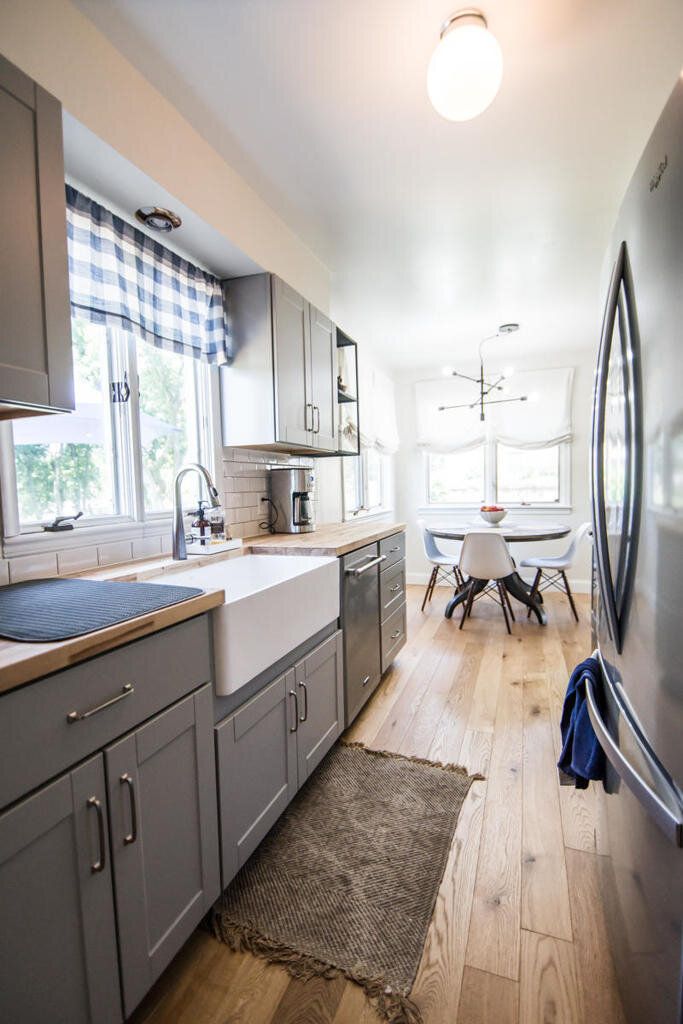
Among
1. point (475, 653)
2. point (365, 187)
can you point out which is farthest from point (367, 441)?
point (365, 187)

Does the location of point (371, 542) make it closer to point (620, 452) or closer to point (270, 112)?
point (620, 452)

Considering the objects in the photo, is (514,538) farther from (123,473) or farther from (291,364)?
(123,473)

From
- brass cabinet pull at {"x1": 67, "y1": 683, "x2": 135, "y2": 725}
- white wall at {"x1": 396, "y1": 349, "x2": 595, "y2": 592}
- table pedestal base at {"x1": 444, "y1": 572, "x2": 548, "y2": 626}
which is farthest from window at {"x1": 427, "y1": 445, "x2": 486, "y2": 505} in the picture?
brass cabinet pull at {"x1": 67, "y1": 683, "x2": 135, "y2": 725}

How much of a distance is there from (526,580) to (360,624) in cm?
354

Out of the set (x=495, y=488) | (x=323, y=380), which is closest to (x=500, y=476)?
(x=495, y=488)

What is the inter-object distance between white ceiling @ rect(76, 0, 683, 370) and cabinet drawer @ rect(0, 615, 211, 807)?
171cm

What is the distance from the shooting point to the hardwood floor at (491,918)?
42.5 inches

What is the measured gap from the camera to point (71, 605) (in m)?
1.06

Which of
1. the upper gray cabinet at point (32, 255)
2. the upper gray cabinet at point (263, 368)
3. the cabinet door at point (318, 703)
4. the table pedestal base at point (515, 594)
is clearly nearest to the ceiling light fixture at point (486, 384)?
the table pedestal base at point (515, 594)

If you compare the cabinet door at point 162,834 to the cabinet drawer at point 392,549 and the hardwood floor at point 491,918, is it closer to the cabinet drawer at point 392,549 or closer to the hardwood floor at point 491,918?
the hardwood floor at point 491,918

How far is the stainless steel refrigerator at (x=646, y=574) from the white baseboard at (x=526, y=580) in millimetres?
4377

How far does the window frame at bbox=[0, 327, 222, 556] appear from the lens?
4.42 feet

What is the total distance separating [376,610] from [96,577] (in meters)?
1.49

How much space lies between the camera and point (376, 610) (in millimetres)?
2539
